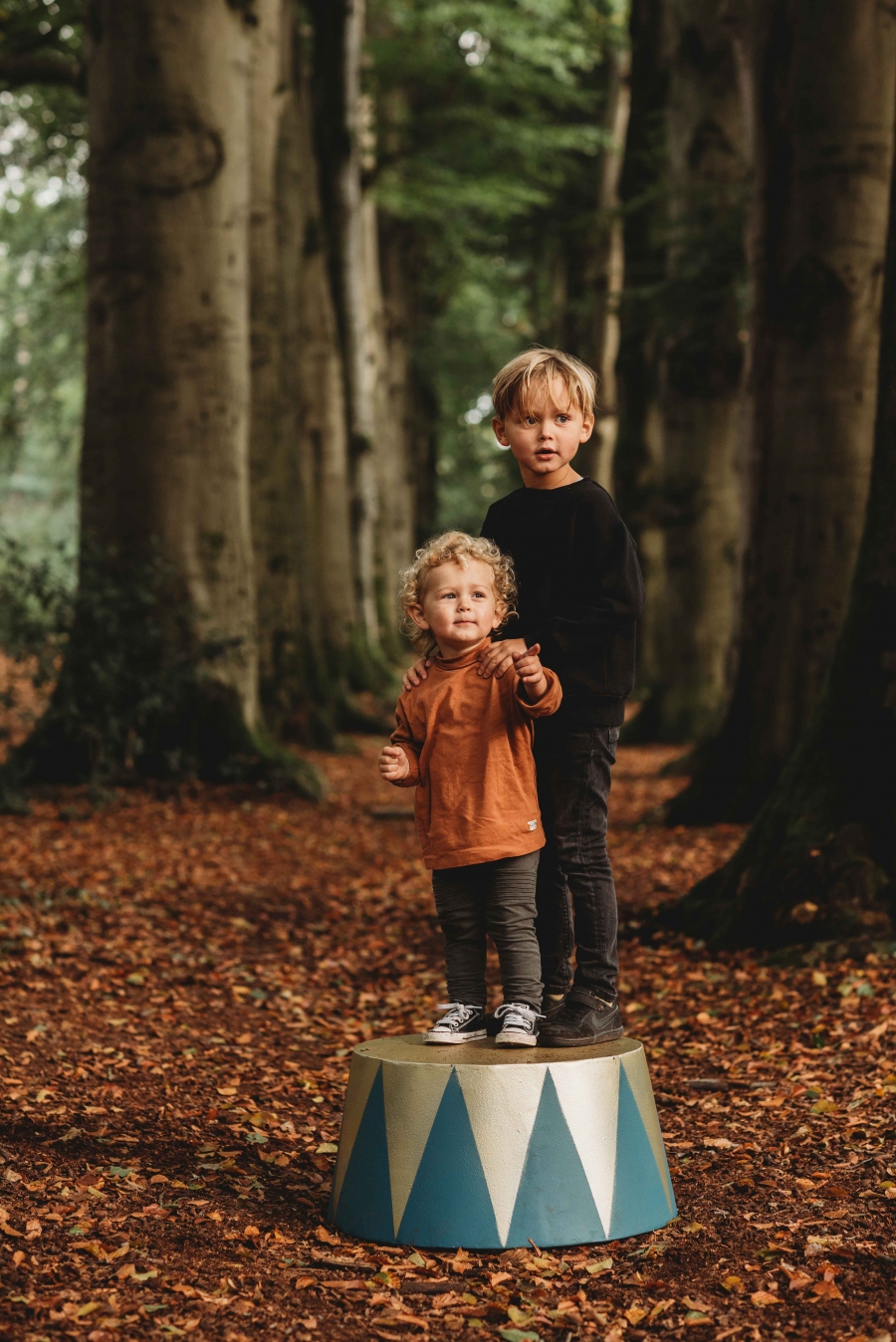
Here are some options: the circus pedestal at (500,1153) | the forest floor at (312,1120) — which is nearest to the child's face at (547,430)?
the circus pedestal at (500,1153)

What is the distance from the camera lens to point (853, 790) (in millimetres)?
5969

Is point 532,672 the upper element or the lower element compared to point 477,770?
upper

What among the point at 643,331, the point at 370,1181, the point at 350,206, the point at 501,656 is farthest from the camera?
the point at 350,206

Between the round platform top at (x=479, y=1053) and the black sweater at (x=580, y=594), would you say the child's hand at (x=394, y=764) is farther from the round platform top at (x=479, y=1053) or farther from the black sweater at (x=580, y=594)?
the round platform top at (x=479, y=1053)

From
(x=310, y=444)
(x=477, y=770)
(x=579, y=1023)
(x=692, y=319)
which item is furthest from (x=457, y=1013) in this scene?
(x=310, y=444)

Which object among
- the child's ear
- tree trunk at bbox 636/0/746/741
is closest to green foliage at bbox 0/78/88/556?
tree trunk at bbox 636/0/746/741

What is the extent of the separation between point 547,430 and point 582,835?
1.12 m

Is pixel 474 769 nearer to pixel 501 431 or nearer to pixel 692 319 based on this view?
pixel 501 431

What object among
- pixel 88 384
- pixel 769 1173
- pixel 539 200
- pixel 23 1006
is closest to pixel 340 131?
pixel 539 200

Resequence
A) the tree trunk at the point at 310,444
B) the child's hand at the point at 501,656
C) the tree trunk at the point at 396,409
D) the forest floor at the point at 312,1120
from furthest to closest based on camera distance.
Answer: the tree trunk at the point at 396,409
the tree trunk at the point at 310,444
the child's hand at the point at 501,656
the forest floor at the point at 312,1120

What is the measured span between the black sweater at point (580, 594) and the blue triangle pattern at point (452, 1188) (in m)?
1.07

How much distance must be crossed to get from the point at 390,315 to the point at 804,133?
21.0 m

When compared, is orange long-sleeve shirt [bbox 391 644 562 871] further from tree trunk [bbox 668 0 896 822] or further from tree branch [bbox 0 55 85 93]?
tree branch [bbox 0 55 85 93]

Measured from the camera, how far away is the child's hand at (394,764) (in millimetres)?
3695
